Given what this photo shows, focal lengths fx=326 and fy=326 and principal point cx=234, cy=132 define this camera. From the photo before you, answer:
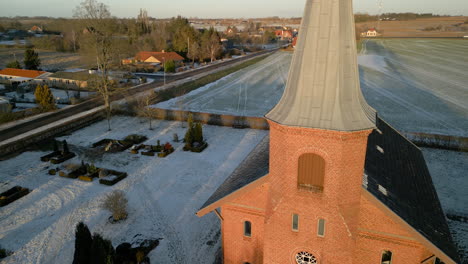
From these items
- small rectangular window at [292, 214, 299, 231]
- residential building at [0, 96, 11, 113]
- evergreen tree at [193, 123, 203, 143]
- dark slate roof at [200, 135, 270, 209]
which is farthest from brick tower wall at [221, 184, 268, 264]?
residential building at [0, 96, 11, 113]

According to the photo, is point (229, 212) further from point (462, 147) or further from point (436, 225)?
point (462, 147)

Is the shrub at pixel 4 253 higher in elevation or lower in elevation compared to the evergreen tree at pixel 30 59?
lower

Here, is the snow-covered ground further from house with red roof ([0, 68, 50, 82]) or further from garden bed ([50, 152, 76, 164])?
house with red roof ([0, 68, 50, 82])

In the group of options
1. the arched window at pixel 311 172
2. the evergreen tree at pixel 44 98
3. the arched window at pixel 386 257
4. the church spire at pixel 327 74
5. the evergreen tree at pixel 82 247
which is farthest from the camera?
the evergreen tree at pixel 44 98

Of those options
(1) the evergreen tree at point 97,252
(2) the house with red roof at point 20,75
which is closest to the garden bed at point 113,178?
(1) the evergreen tree at point 97,252

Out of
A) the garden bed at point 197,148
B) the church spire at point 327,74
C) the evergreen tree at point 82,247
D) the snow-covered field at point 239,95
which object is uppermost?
the church spire at point 327,74

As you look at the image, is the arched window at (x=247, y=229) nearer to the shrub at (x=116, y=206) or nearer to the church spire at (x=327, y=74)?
the church spire at (x=327, y=74)

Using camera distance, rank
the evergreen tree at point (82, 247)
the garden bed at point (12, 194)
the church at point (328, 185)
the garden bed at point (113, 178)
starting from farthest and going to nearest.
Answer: the garden bed at point (113, 178) → the garden bed at point (12, 194) → the evergreen tree at point (82, 247) → the church at point (328, 185)
